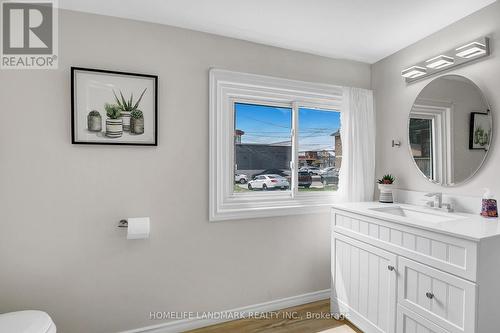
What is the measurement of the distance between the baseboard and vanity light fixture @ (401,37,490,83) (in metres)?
2.04

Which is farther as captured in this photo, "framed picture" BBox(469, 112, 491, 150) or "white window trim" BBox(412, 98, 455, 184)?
"white window trim" BBox(412, 98, 455, 184)

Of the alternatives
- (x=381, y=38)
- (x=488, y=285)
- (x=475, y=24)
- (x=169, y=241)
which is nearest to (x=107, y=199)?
(x=169, y=241)

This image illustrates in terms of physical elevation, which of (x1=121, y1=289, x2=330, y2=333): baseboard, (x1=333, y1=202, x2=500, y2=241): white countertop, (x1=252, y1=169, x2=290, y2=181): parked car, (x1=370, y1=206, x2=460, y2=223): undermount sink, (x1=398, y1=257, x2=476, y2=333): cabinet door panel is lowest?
(x1=121, y1=289, x2=330, y2=333): baseboard

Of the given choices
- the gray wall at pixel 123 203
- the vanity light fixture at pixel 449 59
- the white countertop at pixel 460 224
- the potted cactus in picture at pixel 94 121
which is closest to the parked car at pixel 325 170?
the gray wall at pixel 123 203

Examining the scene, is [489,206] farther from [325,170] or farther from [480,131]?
[325,170]

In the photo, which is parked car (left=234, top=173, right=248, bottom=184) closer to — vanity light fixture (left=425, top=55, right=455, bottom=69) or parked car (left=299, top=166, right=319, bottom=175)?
parked car (left=299, top=166, right=319, bottom=175)

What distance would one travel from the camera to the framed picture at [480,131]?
171cm

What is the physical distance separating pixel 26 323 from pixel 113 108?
1.29 meters

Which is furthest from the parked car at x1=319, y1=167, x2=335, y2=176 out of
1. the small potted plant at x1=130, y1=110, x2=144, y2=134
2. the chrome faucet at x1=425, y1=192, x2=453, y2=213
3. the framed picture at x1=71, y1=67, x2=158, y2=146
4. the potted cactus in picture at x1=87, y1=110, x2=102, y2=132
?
the potted cactus in picture at x1=87, y1=110, x2=102, y2=132

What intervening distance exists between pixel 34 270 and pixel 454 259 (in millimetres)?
2404

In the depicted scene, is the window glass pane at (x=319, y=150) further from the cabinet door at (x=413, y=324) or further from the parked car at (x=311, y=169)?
the cabinet door at (x=413, y=324)

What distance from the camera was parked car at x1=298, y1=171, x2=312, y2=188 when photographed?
8.35ft

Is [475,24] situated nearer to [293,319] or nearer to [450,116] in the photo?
[450,116]

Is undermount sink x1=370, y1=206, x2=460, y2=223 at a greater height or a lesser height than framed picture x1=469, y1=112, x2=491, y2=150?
lesser
